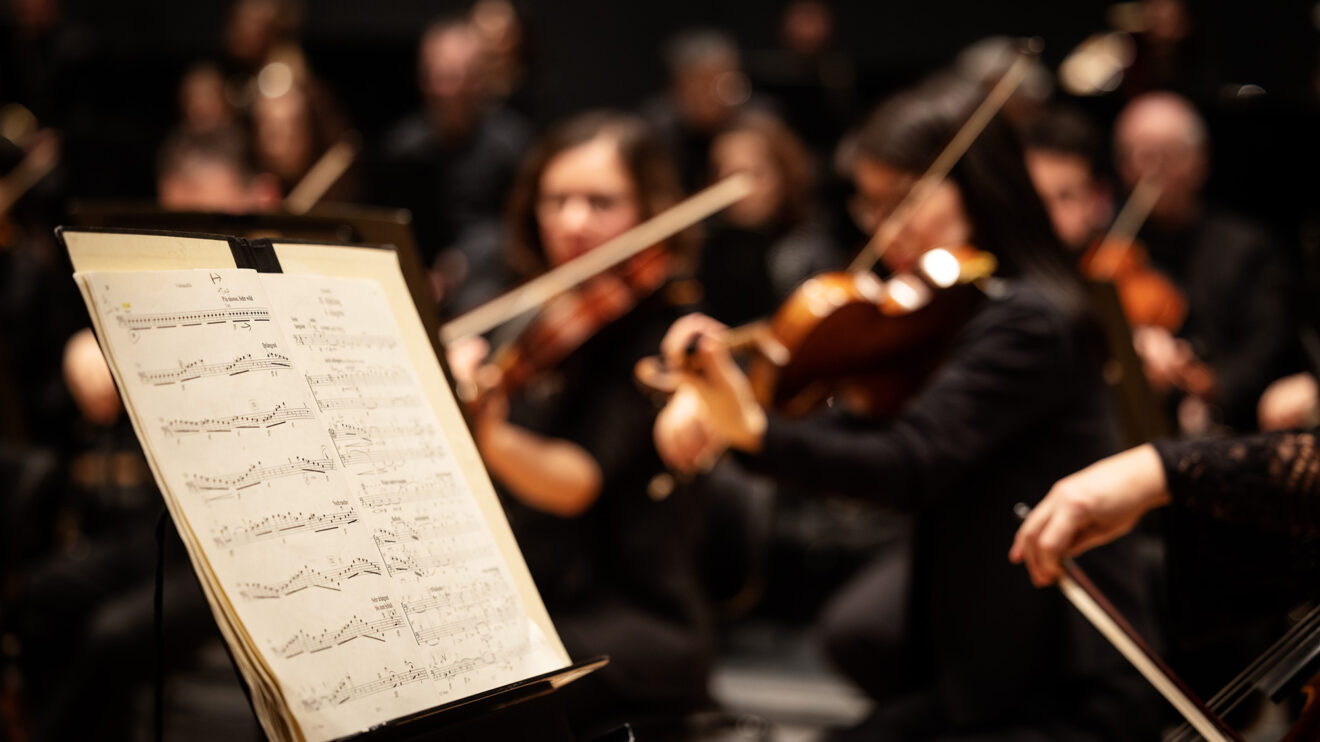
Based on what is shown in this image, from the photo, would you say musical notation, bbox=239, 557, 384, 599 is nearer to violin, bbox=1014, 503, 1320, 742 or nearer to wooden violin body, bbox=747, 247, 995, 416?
violin, bbox=1014, 503, 1320, 742

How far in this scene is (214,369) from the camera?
793 millimetres

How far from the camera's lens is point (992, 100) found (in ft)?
4.58

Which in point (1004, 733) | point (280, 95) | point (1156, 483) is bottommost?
point (1004, 733)

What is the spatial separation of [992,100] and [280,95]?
7.74ft

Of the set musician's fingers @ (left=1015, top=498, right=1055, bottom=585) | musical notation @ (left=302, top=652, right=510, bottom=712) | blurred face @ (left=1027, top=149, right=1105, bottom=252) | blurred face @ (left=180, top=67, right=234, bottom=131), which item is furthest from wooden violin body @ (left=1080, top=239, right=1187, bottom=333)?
blurred face @ (left=180, top=67, right=234, bottom=131)

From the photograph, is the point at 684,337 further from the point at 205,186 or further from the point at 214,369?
the point at 205,186

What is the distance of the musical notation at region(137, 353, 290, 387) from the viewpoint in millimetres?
765

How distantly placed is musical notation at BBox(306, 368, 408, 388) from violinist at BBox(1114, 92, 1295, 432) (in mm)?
1995

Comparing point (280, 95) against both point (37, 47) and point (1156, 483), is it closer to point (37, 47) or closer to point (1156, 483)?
point (37, 47)

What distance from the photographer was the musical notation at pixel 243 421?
30.0 inches

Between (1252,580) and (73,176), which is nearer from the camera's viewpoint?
(1252,580)

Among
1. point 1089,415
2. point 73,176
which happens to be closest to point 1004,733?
point 1089,415

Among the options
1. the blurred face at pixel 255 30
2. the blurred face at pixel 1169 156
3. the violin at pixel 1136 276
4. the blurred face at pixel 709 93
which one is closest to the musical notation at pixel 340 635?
the violin at pixel 1136 276

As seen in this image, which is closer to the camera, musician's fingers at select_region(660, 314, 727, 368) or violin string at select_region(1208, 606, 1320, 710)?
violin string at select_region(1208, 606, 1320, 710)
